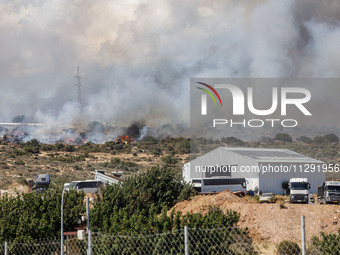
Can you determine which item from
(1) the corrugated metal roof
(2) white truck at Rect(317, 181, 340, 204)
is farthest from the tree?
(2) white truck at Rect(317, 181, 340, 204)

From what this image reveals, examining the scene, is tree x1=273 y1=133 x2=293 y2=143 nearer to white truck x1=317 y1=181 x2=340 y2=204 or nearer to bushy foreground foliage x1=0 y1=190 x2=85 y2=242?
white truck x1=317 y1=181 x2=340 y2=204

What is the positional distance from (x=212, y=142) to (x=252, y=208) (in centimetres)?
5453

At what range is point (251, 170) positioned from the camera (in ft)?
150

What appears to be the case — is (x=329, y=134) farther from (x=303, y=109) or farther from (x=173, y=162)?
(x=173, y=162)

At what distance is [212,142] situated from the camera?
8031cm

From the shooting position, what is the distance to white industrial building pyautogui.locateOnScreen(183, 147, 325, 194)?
44.1 metres

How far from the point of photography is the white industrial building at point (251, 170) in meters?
44.1

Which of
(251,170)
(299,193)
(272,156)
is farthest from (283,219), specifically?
(272,156)

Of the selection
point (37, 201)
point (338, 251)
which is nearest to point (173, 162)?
point (37, 201)

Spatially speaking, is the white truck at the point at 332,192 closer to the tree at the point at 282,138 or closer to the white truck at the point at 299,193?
the white truck at the point at 299,193

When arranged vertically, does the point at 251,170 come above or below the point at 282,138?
below

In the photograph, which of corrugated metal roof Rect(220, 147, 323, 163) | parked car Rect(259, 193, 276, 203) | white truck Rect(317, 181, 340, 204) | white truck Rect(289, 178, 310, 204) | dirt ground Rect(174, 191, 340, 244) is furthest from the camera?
corrugated metal roof Rect(220, 147, 323, 163)

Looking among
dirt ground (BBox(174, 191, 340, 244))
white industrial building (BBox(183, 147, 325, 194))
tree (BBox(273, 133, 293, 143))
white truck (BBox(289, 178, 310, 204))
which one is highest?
tree (BBox(273, 133, 293, 143))

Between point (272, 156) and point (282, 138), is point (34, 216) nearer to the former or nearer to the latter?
point (272, 156)
